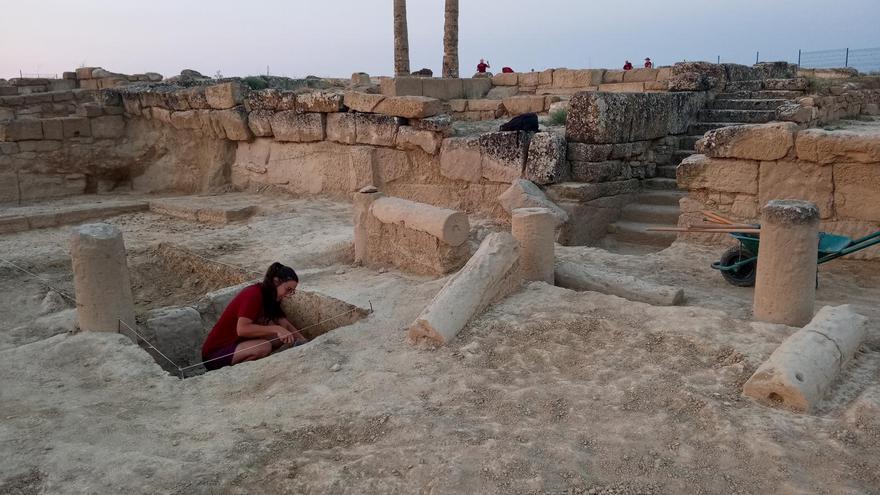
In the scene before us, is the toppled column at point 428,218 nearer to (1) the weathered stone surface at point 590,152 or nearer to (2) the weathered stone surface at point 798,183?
(1) the weathered stone surface at point 590,152

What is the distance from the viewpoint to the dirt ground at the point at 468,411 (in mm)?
3227

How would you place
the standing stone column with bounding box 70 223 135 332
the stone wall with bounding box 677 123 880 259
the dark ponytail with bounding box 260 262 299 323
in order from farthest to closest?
the stone wall with bounding box 677 123 880 259
the dark ponytail with bounding box 260 262 299 323
the standing stone column with bounding box 70 223 135 332

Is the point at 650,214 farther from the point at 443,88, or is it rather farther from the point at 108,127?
the point at 108,127

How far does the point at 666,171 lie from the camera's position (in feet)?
30.9

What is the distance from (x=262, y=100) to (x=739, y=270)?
26.6ft

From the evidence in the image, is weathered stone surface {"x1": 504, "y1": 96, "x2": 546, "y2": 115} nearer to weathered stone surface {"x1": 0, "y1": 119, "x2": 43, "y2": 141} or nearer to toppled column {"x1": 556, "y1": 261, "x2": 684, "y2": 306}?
toppled column {"x1": 556, "y1": 261, "x2": 684, "y2": 306}

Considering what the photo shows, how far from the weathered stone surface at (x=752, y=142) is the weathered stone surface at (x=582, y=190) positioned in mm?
1362

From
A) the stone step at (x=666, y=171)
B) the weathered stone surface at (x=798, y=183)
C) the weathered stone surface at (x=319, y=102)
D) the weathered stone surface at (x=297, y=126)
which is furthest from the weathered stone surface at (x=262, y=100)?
the weathered stone surface at (x=798, y=183)

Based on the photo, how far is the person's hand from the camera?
572cm

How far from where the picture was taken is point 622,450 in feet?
11.1

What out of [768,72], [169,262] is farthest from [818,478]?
[768,72]

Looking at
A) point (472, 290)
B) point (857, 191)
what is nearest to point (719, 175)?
point (857, 191)

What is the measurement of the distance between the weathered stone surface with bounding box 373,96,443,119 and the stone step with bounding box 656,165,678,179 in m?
3.10

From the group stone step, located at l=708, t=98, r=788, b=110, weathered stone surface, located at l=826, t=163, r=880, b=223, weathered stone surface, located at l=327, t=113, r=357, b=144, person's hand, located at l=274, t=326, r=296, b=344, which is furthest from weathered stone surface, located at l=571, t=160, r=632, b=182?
person's hand, located at l=274, t=326, r=296, b=344
